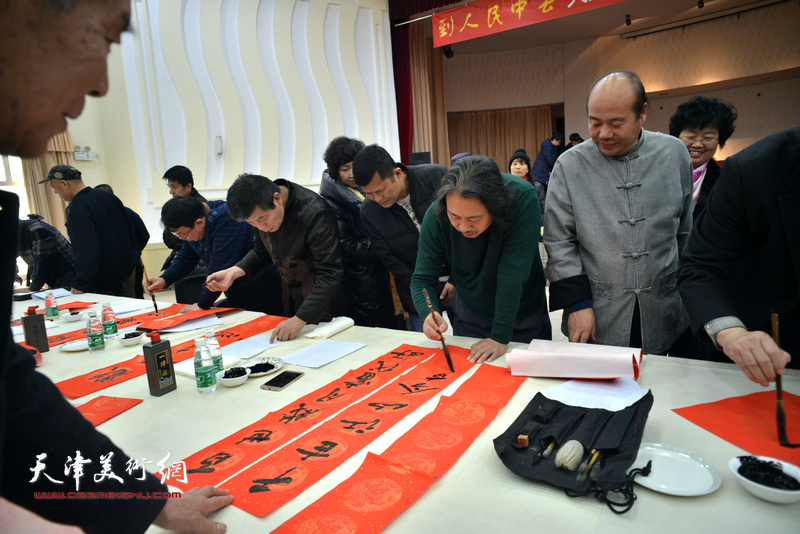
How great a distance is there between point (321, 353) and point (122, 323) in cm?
133

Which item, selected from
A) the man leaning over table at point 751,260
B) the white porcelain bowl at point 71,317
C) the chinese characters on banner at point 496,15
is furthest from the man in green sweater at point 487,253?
the chinese characters on banner at point 496,15

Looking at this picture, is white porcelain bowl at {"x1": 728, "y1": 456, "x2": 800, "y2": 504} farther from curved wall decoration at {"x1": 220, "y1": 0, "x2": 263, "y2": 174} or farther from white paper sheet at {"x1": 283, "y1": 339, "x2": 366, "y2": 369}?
curved wall decoration at {"x1": 220, "y1": 0, "x2": 263, "y2": 174}

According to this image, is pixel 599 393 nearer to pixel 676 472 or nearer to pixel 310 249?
pixel 676 472

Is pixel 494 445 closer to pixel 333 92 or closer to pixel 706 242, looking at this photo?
pixel 706 242

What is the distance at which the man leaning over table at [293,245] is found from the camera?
6.63 feet

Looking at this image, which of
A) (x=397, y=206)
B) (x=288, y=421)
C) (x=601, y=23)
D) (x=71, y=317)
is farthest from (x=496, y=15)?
(x=288, y=421)

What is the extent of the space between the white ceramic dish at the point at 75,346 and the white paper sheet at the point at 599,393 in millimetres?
1883

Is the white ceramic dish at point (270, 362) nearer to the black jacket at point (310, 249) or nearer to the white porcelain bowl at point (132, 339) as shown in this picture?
the black jacket at point (310, 249)

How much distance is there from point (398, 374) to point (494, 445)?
1.82 ft

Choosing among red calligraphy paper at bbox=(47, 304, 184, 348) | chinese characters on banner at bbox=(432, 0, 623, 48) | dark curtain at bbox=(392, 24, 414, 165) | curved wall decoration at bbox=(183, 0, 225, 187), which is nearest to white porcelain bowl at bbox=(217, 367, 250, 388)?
red calligraphy paper at bbox=(47, 304, 184, 348)

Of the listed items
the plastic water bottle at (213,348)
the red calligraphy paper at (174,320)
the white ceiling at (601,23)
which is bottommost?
the red calligraphy paper at (174,320)

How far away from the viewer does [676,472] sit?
2.82ft

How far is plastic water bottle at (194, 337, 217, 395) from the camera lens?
4.65ft

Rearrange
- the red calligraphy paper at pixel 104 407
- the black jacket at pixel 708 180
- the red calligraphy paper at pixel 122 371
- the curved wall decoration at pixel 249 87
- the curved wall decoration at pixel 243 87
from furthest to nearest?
the curved wall decoration at pixel 243 87
the curved wall decoration at pixel 249 87
the black jacket at pixel 708 180
the red calligraphy paper at pixel 122 371
the red calligraphy paper at pixel 104 407
